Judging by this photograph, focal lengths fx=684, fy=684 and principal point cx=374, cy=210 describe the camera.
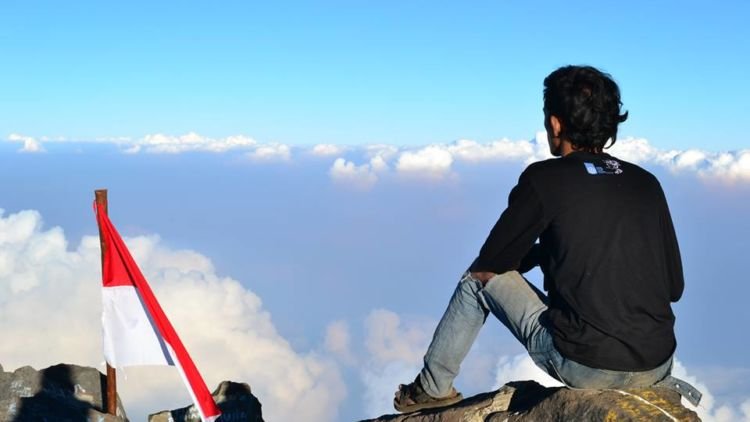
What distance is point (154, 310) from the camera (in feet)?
33.7

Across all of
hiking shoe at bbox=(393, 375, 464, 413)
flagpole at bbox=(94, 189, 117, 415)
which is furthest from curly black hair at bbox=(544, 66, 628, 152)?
flagpole at bbox=(94, 189, 117, 415)

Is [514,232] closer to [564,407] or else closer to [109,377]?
[564,407]

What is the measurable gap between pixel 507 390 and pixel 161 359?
18.9ft

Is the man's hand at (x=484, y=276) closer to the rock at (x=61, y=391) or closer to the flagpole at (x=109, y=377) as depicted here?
the flagpole at (x=109, y=377)

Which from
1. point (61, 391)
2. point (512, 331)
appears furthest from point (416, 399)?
point (61, 391)

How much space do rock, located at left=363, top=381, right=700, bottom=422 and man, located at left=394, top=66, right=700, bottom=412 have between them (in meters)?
0.19

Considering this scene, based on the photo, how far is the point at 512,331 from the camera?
5668 millimetres

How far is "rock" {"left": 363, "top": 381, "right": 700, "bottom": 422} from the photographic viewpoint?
539cm

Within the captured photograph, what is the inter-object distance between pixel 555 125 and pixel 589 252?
3.32 feet

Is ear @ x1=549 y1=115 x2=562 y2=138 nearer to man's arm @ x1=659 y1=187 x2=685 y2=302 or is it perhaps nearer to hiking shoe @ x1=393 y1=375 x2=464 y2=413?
man's arm @ x1=659 y1=187 x2=685 y2=302

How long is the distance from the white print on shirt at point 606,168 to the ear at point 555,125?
13.2 inches

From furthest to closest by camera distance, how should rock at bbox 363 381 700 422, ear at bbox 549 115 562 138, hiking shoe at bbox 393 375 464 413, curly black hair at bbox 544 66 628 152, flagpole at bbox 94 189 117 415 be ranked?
1. flagpole at bbox 94 189 117 415
2. hiking shoe at bbox 393 375 464 413
3. rock at bbox 363 381 700 422
4. ear at bbox 549 115 562 138
5. curly black hair at bbox 544 66 628 152

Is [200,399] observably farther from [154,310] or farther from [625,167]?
[625,167]

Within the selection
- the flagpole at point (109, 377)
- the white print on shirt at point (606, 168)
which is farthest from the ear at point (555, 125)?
the flagpole at point (109, 377)
